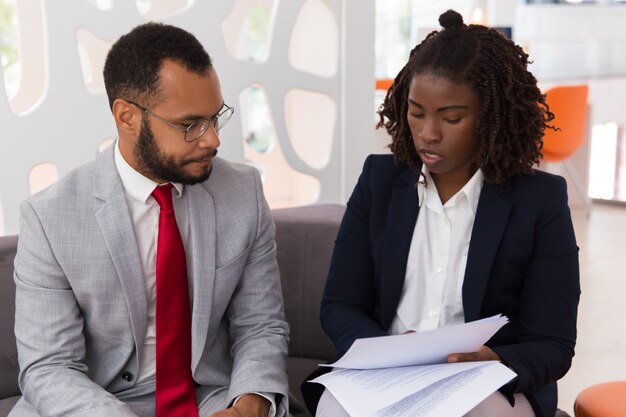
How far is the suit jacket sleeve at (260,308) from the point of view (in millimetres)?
1754

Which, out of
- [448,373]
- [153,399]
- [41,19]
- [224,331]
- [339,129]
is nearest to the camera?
[448,373]

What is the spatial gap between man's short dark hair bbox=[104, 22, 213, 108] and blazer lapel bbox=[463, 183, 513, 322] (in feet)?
2.12

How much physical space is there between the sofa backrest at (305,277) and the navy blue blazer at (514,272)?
0.45 metres

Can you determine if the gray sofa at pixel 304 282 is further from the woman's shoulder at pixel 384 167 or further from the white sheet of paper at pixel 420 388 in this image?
the white sheet of paper at pixel 420 388

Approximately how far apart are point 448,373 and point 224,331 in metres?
0.62

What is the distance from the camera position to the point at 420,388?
139 centimetres

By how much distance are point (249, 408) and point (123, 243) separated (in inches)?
16.7

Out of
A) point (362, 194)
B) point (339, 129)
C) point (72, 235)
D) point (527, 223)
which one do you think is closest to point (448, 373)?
point (527, 223)

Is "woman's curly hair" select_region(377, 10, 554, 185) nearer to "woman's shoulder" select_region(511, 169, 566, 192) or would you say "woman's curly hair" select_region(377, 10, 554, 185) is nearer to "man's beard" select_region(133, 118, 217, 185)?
"woman's shoulder" select_region(511, 169, 566, 192)

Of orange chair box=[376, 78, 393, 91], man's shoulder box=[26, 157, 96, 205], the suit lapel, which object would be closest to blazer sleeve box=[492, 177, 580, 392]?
the suit lapel

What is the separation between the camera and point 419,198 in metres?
1.76

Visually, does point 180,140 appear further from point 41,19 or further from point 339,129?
point 339,129

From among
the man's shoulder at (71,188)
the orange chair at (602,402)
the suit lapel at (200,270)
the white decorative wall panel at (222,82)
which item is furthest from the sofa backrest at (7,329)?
the orange chair at (602,402)

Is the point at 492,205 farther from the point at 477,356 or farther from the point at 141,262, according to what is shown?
the point at 141,262
